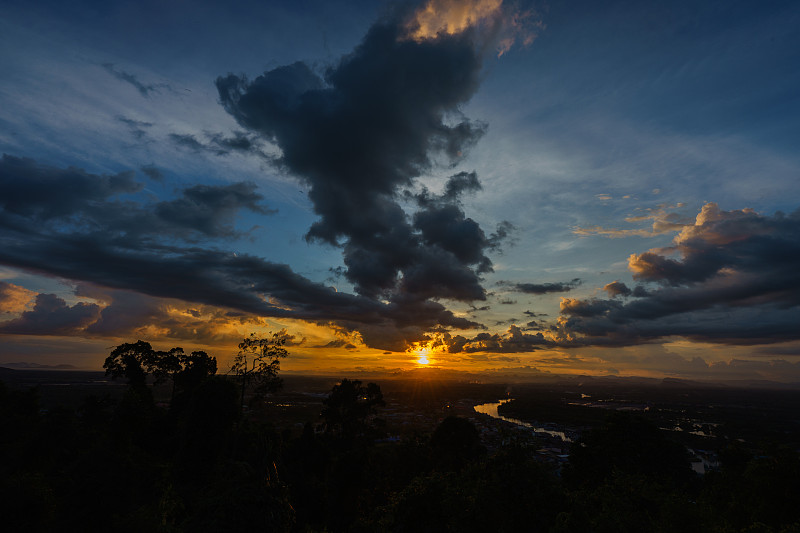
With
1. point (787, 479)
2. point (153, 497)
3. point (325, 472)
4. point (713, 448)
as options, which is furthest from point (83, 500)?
point (713, 448)

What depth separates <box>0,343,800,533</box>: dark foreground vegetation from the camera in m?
14.8

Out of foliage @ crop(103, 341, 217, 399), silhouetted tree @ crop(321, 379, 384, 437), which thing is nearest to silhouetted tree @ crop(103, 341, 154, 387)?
foliage @ crop(103, 341, 217, 399)

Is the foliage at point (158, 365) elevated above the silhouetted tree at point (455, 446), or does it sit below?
above

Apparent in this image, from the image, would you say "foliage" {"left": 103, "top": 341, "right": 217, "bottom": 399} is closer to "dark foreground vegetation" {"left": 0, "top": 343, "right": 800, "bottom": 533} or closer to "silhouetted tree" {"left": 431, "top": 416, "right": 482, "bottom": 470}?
"dark foreground vegetation" {"left": 0, "top": 343, "right": 800, "bottom": 533}

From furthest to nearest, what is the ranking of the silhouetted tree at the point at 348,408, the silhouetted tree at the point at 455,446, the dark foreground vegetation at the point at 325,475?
the silhouetted tree at the point at 348,408 < the silhouetted tree at the point at 455,446 < the dark foreground vegetation at the point at 325,475

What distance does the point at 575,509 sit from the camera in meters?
15.3

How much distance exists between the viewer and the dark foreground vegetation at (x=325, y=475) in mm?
14836

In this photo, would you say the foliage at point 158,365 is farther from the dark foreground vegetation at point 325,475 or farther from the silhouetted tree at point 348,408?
the silhouetted tree at point 348,408

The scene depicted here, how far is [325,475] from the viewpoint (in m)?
43.7

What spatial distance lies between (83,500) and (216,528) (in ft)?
47.9

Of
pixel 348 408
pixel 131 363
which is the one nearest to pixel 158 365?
pixel 131 363

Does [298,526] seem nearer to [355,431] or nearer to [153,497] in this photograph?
[153,497]

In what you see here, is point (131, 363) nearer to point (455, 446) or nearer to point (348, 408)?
point (348, 408)

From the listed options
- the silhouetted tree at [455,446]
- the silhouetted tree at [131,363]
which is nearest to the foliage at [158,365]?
the silhouetted tree at [131,363]
